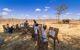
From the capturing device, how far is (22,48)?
13.6 meters

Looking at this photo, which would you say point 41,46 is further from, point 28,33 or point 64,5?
point 64,5

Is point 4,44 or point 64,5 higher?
point 64,5

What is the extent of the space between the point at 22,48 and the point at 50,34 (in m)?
3.23

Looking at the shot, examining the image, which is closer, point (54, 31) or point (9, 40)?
point (54, 31)

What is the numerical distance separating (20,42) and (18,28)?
440 centimetres

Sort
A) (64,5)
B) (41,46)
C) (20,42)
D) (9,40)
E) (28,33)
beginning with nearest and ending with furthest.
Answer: (41,46), (20,42), (9,40), (28,33), (64,5)

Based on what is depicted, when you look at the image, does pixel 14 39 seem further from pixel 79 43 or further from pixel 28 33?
pixel 79 43

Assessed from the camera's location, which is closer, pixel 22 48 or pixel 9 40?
pixel 22 48

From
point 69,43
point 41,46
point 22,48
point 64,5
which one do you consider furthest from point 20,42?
point 64,5

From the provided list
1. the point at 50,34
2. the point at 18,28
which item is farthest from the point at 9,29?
the point at 50,34

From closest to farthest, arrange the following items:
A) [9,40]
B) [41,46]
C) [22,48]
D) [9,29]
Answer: [41,46]
[22,48]
[9,40]
[9,29]

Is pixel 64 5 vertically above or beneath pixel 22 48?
above

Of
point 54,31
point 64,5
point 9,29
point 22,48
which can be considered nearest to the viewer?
point 54,31

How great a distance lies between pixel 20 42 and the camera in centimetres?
1467
